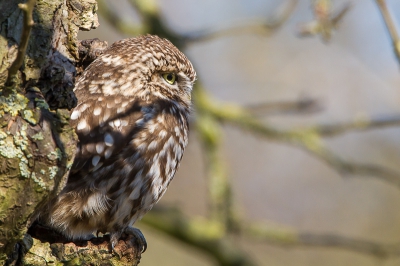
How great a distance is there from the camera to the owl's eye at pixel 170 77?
357 cm

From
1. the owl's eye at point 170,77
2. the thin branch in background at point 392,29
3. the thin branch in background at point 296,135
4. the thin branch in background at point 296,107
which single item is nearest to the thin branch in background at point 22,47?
the owl's eye at point 170,77

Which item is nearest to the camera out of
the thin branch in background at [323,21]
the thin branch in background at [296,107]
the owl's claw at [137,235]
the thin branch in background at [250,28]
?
the owl's claw at [137,235]

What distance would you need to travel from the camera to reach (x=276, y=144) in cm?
901

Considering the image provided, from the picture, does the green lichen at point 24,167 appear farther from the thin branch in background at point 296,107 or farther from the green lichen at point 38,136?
the thin branch in background at point 296,107

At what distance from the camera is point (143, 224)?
5.68m

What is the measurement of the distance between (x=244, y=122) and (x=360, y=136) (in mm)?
4375

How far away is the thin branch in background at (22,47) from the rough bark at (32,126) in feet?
0.08

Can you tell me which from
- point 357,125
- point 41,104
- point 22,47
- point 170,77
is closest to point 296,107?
point 357,125

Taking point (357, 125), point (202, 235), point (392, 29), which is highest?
point (392, 29)

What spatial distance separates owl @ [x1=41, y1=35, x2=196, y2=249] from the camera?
2.86m

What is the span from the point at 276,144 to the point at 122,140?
625 centimetres

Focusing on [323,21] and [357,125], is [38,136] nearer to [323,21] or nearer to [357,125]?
[323,21]

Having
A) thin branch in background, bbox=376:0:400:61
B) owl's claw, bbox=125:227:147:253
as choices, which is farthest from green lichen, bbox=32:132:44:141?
thin branch in background, bbox=376:0:400:61

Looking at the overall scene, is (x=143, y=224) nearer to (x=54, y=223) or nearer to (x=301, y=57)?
(x=54, y=223)
